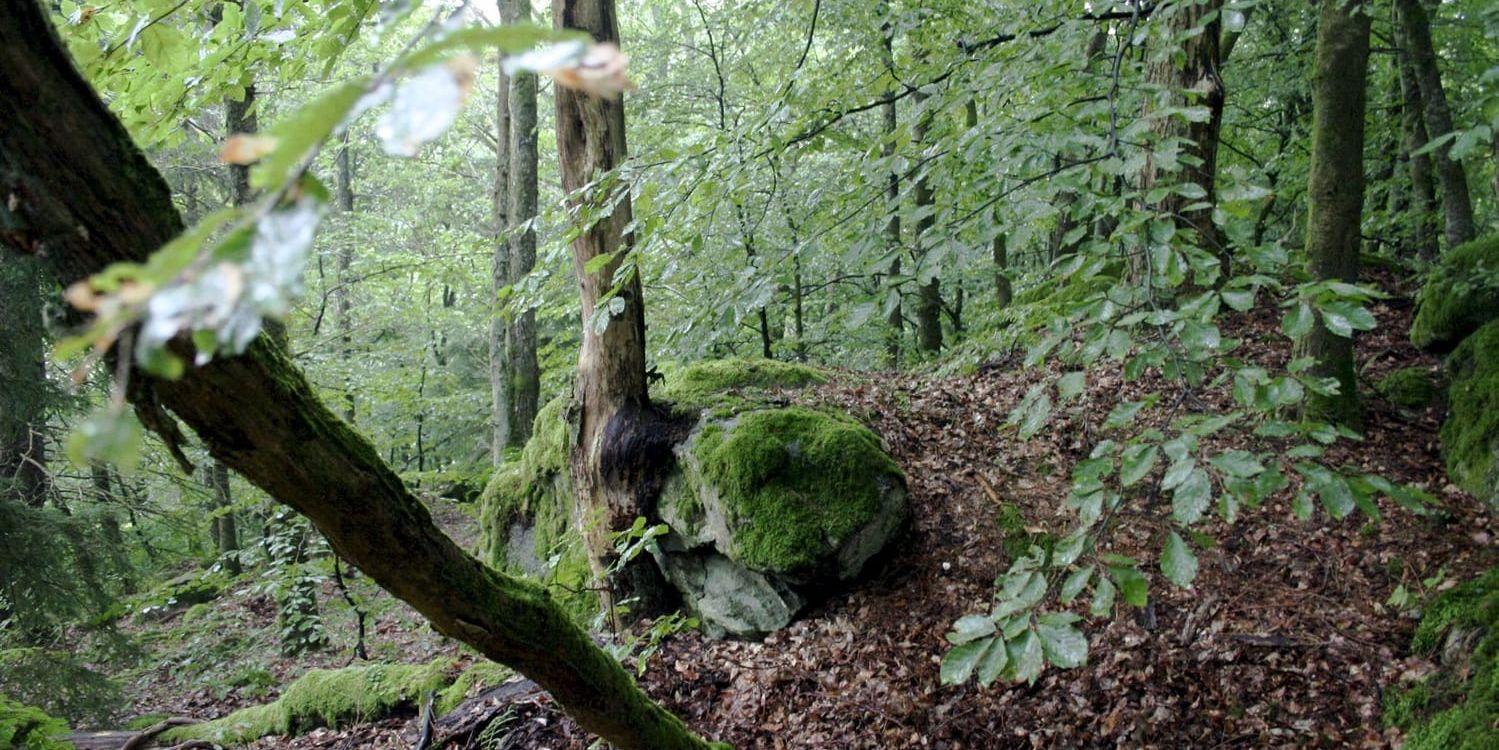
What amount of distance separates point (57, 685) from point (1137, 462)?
7257 mm

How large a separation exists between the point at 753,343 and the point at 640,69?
4.27m

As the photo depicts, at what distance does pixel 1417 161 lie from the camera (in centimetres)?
651

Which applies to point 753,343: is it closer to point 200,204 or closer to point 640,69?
point 640,69

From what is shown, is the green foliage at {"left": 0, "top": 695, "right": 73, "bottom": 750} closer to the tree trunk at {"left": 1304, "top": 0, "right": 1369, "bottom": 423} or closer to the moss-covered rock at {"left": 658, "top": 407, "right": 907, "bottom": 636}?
the moss-covered rock at {"left": 658, "top": 407, "right": 907, "bottom": 636}

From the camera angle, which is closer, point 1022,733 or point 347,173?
point 1022,733

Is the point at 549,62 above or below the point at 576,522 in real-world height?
above

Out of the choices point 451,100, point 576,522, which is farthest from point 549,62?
point 576,522

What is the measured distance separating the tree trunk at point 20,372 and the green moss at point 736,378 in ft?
15.3

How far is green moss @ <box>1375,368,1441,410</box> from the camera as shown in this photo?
477cm

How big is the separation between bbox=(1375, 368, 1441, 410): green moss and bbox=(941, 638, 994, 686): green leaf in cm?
485

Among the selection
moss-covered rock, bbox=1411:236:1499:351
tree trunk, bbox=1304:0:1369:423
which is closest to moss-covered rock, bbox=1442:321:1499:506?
moss-covered rock, bbox=1411:236:1499:351

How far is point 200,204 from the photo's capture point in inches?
366

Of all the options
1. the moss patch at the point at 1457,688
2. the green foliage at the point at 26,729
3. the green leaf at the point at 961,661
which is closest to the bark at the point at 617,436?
the green foliage at the point at 26,729

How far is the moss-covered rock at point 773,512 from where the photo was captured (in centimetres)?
434
